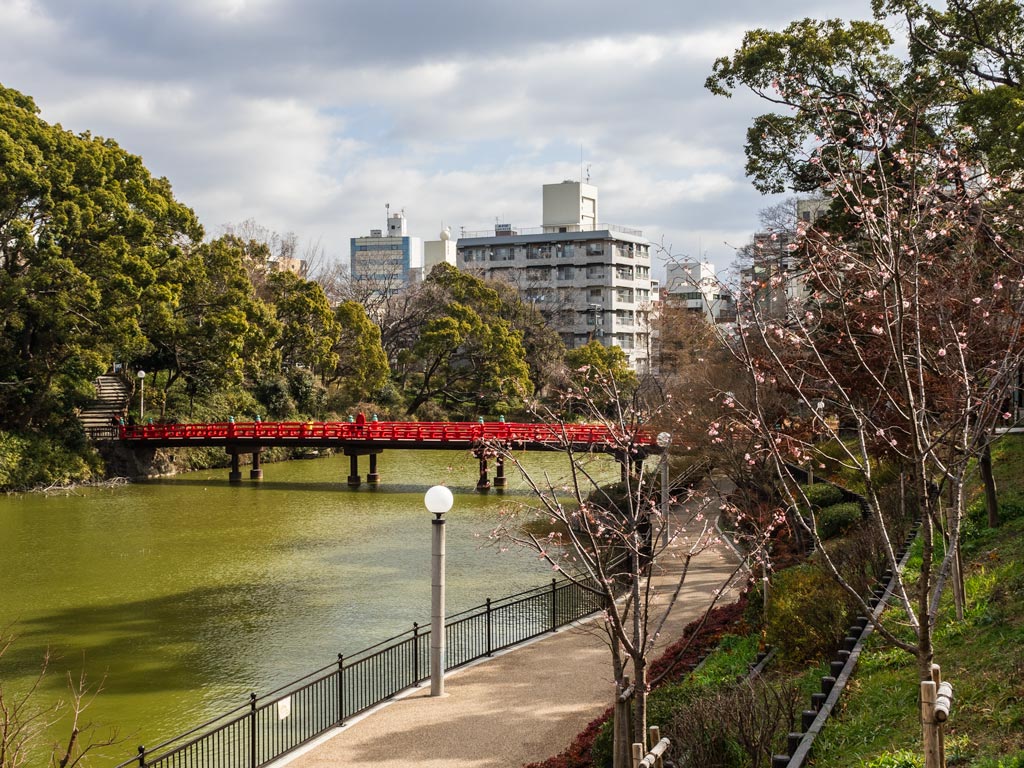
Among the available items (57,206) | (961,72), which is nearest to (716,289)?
(961,72)

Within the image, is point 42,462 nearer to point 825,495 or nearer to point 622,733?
point 825,495

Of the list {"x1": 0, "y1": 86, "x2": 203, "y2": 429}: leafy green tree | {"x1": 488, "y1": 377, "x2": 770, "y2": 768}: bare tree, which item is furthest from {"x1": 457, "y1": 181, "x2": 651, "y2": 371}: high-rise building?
{"x1": 488, "y1": 377, "x2": 770, "y2": 768}: bare tree

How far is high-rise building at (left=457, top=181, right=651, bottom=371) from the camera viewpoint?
76312 mm

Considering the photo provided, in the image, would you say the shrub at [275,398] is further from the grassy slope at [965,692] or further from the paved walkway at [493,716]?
the grassy slope at [965,692]

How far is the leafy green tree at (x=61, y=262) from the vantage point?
33500 millimetres

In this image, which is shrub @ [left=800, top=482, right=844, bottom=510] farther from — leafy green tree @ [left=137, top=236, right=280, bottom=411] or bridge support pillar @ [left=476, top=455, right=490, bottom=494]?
leafy green tree @ [left=137, top=236, right=280, bottom=411]

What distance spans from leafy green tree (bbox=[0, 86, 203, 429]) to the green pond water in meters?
4.80

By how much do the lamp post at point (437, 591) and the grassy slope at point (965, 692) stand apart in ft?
17.9

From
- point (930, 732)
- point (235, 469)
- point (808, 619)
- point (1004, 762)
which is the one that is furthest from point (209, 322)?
point (930, 732)

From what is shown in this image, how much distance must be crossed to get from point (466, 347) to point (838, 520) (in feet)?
121

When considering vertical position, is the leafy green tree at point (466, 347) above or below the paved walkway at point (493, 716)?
above

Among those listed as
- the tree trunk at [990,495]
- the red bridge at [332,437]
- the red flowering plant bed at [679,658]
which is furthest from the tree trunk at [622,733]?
the red bridge at [332,437]

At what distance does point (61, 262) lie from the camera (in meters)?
33.8

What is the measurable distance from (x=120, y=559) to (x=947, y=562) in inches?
868
